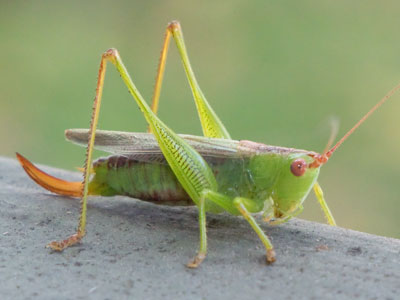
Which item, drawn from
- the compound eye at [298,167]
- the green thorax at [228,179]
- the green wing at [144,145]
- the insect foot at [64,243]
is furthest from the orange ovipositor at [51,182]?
the compound eye at [298,167]

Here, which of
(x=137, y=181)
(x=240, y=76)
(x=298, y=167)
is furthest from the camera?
(x=240, y=76)

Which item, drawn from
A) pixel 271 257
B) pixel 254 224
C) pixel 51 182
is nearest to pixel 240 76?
pixel 51 182

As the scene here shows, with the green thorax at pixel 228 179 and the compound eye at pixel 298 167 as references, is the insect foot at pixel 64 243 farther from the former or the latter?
the compound eye at pixel 298 167

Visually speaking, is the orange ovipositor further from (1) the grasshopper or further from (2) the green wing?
(2) the green wing

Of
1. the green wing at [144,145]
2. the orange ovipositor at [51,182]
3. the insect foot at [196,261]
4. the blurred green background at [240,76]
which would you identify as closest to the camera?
the insect foot at [196,261]

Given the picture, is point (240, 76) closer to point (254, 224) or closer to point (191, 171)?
point (191, 171)

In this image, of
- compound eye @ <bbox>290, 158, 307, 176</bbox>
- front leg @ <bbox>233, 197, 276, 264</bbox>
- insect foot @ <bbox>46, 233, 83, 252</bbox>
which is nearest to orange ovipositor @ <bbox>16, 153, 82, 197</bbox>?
insect foot @ <bbox>46, 233, 83, 252</bbox>

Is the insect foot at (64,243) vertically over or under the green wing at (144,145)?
under
